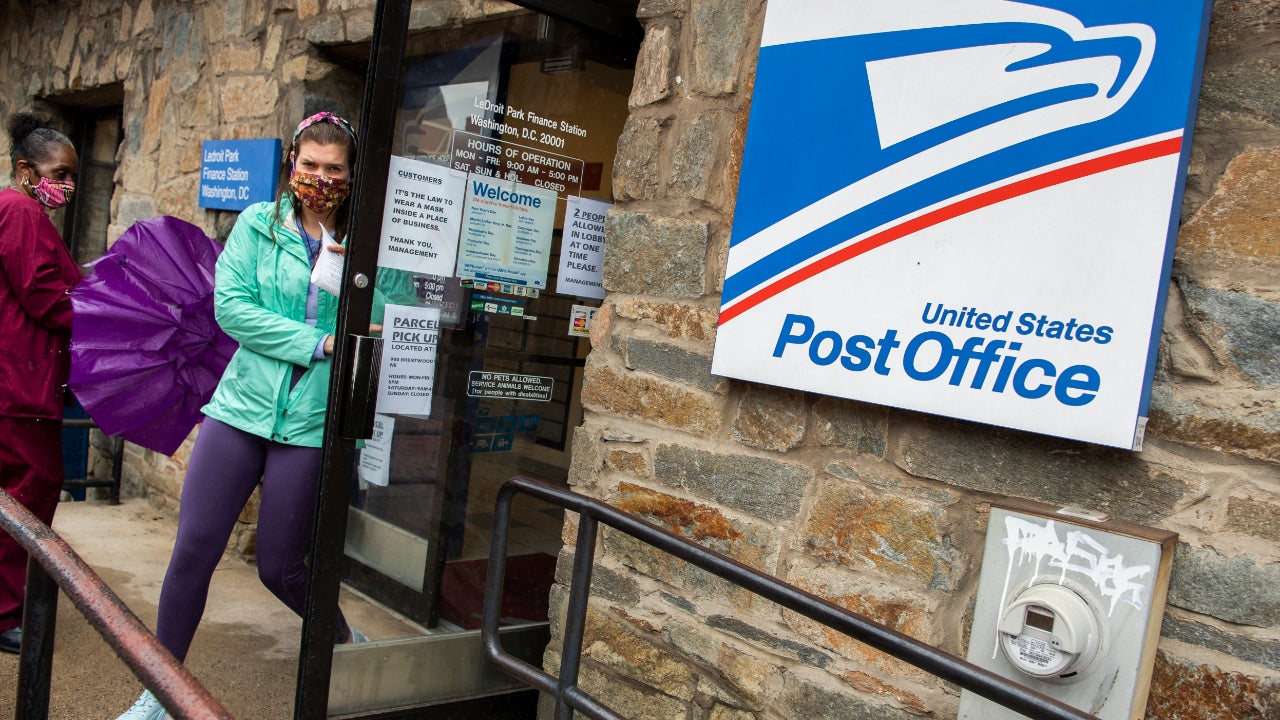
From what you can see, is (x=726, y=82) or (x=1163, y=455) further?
(x=726, y=82)

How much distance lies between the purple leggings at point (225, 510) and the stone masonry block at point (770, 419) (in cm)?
111

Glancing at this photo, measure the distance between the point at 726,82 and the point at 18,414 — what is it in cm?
239

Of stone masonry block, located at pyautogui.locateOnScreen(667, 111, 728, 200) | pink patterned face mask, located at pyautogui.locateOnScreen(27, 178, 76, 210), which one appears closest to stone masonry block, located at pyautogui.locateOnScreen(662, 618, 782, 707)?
stone masonry block, located at pyautogui.locateOnScreen(667, 111, 728, 200)

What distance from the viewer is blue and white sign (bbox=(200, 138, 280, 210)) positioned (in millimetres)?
4035

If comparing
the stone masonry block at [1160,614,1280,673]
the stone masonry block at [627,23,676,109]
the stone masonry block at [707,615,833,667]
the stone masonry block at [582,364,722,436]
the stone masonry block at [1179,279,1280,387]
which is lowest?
the stone masonry block at [707,615,833,667]

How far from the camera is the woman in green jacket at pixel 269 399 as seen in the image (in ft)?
7.93

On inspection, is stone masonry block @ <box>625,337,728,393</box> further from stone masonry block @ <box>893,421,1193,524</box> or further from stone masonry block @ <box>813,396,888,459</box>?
stone masonry block @ <box>893,421,1193,524</box>

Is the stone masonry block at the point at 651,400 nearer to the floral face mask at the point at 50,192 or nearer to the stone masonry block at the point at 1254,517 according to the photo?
the stone masonry block at the point at 1254,517

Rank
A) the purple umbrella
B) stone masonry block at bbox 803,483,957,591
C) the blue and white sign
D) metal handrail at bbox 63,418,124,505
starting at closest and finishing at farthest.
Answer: stone masonry block at bbox 803,483,957,591 → the purple umbrella → the blue and white sign → metal handrail at bbox 63,418,124,505

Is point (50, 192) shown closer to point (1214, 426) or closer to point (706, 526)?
point (706, 526)

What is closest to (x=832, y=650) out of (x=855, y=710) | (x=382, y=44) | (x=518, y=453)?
(x=855, y=710)

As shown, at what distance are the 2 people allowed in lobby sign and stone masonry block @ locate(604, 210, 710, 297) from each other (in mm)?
1806

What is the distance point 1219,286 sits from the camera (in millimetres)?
1517

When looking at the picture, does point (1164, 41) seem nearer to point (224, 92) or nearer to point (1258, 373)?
point (1258, 373)
